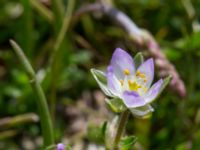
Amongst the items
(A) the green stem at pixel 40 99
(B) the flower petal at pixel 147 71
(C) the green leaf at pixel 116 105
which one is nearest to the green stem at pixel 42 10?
(A) the green stem at pixel 40 99

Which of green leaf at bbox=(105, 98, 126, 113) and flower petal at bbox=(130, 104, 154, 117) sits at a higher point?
green leaf at bbox=(105, 98, 126, 113)

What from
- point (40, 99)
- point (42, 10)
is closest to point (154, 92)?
point (40, 99)

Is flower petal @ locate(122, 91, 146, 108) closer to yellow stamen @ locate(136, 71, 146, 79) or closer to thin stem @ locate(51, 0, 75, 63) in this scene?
yellow stamen @ locate(136, 71, 146, 79)

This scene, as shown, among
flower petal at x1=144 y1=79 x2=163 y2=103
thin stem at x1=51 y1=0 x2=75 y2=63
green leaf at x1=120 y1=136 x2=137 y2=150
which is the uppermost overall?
thin stem at x1=51 y1=0 x2=75 y2=63

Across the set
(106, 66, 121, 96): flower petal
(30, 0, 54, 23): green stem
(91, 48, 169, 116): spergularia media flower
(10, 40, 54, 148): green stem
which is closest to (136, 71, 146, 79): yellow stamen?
(91, 48, 169, 116): spergularia media flower

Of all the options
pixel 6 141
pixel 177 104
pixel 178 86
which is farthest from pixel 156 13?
pixel 6 141

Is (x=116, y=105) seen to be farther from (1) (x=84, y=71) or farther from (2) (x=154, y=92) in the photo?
(1) (x=84, y=71)

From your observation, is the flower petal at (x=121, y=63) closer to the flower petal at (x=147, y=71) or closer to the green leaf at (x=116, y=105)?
the flower petal at (x=147, y=71)
